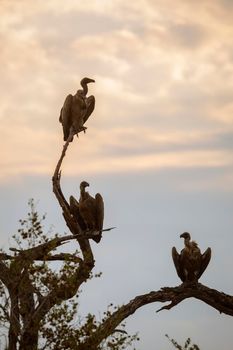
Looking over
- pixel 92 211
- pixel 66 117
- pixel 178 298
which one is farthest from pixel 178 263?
pixel 66 117

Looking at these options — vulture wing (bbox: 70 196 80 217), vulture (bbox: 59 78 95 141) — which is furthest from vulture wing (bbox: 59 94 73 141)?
vulture wing (bbox: 70 196 80 217)

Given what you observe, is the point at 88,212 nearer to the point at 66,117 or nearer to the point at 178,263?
the point at 66,117

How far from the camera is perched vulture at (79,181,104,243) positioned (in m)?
30.5

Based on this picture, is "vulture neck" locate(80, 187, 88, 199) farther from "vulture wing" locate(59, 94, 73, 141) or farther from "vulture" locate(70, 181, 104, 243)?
"vulture wing" locate(59, 94, 73, 141)

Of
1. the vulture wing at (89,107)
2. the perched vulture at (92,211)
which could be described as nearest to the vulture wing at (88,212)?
the perched vulture at (92,211)

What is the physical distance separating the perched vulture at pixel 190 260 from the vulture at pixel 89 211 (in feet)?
9.80

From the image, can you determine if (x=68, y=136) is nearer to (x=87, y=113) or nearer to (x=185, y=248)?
(x=87, y=113)

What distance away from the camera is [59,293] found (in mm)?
25422

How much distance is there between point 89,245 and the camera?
97.6 ft

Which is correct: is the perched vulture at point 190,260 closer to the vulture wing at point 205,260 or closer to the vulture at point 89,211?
the vulture wing at point 205,260

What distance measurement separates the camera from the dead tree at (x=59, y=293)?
25422 mm

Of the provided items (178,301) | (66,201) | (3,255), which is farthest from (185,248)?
(3,255)

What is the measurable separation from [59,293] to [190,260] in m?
7.05

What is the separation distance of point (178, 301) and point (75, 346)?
6.11 m
